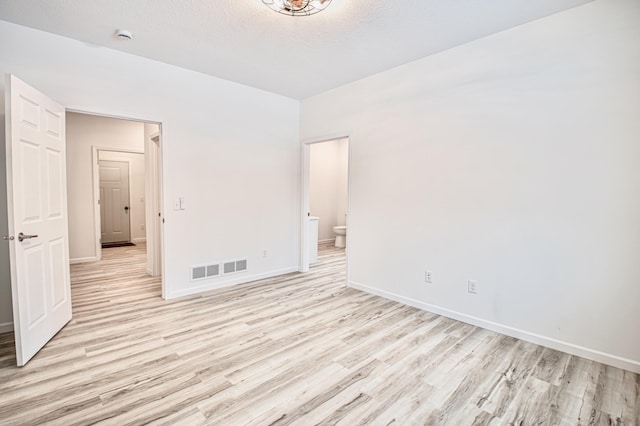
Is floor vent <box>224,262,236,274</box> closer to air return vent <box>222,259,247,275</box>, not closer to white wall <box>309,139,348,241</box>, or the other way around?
air return vent <box>222,259,247,275</box>

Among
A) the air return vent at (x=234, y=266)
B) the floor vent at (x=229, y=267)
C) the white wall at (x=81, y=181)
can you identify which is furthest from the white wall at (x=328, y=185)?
the white wall at (x=81, y=181)

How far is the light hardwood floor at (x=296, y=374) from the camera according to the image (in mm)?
1802

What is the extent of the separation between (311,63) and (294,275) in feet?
9.85

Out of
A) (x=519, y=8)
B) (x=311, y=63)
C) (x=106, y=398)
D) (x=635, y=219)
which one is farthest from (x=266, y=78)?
(x=635, y=219)

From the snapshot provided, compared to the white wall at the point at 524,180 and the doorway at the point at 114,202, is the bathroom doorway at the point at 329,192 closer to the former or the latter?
the white wall at the point at 524,180

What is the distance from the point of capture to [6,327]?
282 centimetres

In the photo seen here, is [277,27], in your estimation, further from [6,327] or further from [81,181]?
[81,181]

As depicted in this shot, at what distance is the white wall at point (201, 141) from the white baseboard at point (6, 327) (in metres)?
1.35

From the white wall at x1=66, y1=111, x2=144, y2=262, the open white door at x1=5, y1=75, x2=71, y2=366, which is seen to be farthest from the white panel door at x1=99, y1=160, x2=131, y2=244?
the open white door at x1=5, y1=75, x2=71, y2=366

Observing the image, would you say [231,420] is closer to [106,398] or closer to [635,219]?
[106,398]

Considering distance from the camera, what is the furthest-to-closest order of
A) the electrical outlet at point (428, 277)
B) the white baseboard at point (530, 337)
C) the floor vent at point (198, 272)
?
the floor vent at point (198, 272) → the electrical outlet at point (428, 277) → the white baseboard at point (530, 337)

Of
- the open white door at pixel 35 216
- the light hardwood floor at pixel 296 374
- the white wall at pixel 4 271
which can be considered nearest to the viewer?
the light hardwood floor at pixel 296 374

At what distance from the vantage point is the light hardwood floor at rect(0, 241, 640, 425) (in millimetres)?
1802

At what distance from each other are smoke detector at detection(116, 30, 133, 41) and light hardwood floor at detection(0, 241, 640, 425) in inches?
109
